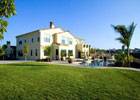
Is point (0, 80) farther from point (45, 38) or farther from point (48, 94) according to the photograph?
point (45, 38)

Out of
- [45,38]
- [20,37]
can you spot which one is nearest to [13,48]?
[20,37]

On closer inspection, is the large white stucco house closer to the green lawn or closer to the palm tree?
the palm tree

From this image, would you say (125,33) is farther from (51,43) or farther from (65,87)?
(51,43)

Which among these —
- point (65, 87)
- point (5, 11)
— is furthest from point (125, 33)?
point (5, 11)

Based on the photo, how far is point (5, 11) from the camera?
11656mm

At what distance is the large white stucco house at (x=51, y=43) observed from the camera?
52.8 meters

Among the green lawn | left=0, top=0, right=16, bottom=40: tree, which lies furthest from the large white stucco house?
left=0, top=0, right=16, bottom=40: tree

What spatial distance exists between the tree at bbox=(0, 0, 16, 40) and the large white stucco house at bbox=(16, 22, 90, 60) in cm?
3981

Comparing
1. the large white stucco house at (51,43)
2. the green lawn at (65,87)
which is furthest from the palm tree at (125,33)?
the large white stucco house at (51,43)

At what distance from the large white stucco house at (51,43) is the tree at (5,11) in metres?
39.8

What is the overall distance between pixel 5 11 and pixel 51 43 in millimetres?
43675

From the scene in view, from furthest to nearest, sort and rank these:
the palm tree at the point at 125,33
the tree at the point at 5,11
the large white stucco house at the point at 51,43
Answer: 1. the large white stucco house at the point at 51,43
2. the palm tree at the point at 125,33
3. the tree at the point at 5,11

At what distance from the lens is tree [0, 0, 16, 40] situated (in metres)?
11.3

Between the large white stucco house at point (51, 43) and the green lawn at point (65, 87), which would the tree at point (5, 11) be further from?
the large white stucco house at point (51, 43)
